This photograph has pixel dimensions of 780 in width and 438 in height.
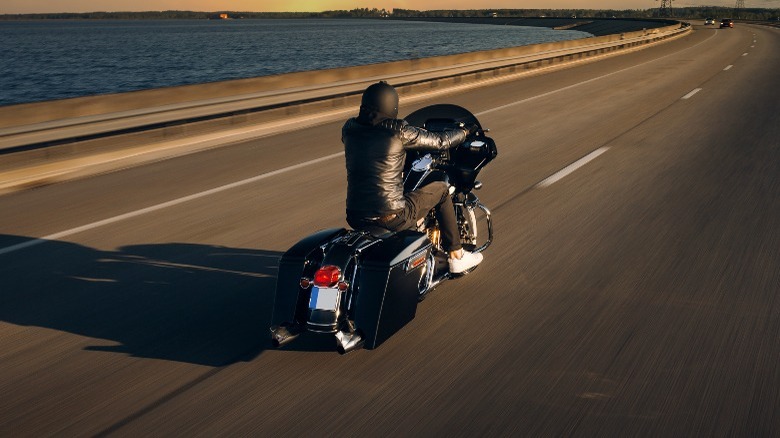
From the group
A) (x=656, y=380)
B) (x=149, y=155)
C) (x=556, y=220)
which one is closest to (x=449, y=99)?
(x=149, y=155)

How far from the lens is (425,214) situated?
20.5ft

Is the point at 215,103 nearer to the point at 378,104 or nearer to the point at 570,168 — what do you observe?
the point at 570,168

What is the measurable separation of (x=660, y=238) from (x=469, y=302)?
2693 mm

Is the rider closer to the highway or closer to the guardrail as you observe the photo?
the highway

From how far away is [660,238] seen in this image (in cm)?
829

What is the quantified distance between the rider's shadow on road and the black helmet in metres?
1.55

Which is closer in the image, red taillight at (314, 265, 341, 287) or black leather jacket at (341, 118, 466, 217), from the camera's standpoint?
red taillight at (314, 265, 341, 287)

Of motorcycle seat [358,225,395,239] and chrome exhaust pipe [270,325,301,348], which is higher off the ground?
motorcycle seat [358,225,395,239]

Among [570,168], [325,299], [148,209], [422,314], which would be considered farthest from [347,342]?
[570,168]

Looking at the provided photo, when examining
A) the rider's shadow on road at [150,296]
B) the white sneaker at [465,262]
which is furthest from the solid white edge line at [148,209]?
the white sneaker at [465,262]

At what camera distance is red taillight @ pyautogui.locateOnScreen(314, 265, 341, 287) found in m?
5.18

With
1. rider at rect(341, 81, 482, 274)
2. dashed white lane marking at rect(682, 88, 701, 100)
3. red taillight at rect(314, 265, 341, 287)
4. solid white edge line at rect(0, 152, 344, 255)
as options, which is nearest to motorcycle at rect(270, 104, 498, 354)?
red taillight at rect(314, 265, 341, 287)

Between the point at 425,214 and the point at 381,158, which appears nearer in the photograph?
the point at 381,158

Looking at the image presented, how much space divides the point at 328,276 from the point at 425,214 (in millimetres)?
1272
